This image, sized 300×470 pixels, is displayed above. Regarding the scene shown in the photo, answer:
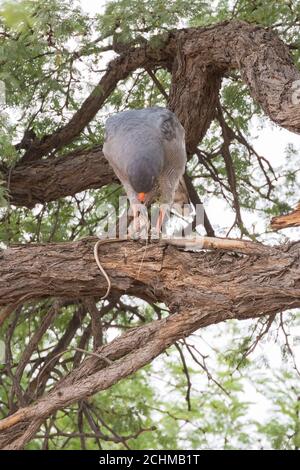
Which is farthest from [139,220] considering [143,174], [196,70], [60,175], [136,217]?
[196,70]

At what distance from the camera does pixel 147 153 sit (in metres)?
4.07

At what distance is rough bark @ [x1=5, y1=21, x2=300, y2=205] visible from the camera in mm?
4414

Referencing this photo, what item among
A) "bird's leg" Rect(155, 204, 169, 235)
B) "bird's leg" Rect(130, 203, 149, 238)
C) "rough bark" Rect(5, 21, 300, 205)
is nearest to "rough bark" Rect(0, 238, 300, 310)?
"bird's leg" Rect(130, 203, 149, 238)

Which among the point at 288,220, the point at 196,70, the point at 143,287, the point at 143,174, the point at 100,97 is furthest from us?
the point at 100,97

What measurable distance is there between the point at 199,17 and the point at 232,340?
7.08 feet

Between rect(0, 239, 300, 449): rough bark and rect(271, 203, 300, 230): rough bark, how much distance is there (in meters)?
0.15

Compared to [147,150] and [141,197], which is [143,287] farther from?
[147,150]

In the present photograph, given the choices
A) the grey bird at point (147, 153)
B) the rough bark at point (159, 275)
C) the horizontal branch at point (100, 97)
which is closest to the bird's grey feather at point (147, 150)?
the grey bird at point (147, 153)

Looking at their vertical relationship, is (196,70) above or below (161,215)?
above

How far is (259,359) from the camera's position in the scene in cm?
525

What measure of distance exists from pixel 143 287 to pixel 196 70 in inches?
75.5

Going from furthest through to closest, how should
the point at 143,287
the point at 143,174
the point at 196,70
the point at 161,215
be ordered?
the point at 196,70 → the point at 161,215 → the point at 143,174 → the point at 143,287

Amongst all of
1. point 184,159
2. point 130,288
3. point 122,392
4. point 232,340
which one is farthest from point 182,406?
point 130,288

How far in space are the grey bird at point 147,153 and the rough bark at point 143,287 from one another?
469 millimetres
